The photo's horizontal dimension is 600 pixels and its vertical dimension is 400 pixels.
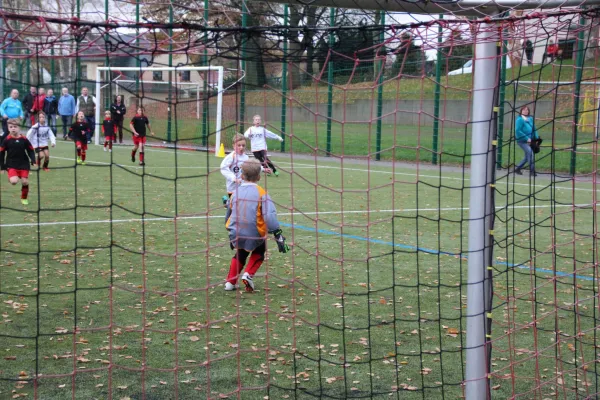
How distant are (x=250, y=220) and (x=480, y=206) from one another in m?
3.21

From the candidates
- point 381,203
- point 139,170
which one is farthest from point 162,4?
point 139,170

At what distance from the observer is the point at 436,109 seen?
907 inches

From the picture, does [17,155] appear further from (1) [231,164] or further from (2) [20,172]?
(1) [231,164]

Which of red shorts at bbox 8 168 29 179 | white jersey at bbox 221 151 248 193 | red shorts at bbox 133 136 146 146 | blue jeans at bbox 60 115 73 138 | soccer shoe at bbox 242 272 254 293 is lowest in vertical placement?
soccer shoe at bbox 242 272 254 293

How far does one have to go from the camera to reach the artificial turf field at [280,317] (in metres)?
4.86

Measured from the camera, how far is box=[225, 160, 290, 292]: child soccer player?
22.5 feet

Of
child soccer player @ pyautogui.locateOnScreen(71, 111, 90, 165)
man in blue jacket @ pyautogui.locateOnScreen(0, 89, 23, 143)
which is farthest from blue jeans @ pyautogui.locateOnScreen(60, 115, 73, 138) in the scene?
man in blue jacket @ pyautogui.locateOnScreen(0, 89, 23, 143)

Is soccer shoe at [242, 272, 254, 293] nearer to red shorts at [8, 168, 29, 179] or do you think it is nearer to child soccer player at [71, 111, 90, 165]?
child soccer player at [71, 111, 90, 165]

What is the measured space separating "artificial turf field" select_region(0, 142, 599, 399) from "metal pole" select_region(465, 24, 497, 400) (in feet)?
1.61

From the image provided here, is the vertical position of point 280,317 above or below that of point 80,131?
below

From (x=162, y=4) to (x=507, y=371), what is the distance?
3.65 metres

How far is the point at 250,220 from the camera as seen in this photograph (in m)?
6.88

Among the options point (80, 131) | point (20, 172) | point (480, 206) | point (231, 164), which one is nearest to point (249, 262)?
point (80, 131)

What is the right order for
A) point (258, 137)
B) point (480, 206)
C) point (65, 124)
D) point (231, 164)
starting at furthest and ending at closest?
point (258, 137) < point (65, 124) < point (231, 164) < point (480, 206)
